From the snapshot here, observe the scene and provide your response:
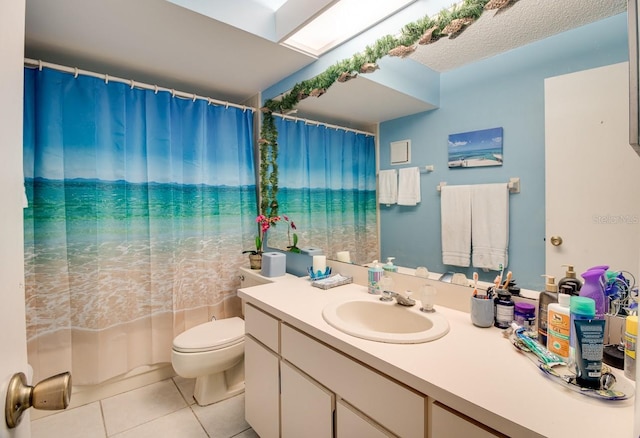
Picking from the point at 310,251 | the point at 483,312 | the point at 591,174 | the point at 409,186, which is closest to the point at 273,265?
the point at 310,251

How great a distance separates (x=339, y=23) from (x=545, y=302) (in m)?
1.60

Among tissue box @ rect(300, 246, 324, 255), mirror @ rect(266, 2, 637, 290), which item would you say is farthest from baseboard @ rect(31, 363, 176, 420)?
mirror @ rect(266, 2, 637, 290)

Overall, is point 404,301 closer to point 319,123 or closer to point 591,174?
point 591,174

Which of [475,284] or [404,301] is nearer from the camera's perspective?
[475,284]

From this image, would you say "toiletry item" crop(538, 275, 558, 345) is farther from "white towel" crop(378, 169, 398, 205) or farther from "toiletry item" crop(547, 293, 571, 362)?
"white towel" crop(378, 169, 398, 205)

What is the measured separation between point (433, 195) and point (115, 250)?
194cm

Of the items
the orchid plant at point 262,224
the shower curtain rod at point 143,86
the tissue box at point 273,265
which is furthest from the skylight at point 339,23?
the tissue box at point 273,265

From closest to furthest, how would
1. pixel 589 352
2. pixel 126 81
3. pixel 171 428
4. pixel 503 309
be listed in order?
pixel 589 352 → pixel 503 309 → pixel 171 428 → pixel 126 81

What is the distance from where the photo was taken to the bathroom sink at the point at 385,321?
0.98 meters

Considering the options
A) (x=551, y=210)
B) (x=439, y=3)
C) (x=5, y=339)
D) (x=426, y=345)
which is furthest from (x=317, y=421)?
(x=439, y=3)

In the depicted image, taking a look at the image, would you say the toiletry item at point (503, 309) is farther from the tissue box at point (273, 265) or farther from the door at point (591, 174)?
the tissue box at point (273, 265)

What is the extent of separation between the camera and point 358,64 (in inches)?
63.4

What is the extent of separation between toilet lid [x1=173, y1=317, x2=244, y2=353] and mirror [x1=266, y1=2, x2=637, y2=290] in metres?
1.22

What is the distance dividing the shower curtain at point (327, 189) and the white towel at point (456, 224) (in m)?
0.40
